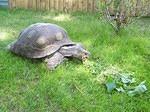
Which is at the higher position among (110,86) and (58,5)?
(58,5)

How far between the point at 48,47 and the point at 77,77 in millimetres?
588

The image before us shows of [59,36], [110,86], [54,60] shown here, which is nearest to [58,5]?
[59,36]

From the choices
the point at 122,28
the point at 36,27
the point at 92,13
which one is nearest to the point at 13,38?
the point at 36,27

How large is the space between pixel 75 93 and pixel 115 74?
2.07ft

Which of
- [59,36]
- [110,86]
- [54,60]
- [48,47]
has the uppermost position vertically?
[59,36]

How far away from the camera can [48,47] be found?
452 cm

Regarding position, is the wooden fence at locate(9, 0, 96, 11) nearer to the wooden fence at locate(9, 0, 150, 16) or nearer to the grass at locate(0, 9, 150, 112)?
the wooden fence at locate(9, 0, 150, 16)

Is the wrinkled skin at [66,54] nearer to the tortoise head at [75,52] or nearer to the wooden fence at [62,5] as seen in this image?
the tortoise head at [75,52]

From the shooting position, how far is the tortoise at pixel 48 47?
448 cm

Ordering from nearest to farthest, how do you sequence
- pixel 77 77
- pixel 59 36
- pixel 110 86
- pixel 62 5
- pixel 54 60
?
1. pixel 110 86
2. pixel 77 77
3. pixel 54 60
4. pixel 59 36
5. pixel 62 5

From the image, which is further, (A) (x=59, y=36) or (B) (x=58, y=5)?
(B) (x=58, y=5)

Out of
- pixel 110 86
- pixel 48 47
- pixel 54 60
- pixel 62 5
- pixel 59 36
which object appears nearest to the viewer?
pixel 110 86

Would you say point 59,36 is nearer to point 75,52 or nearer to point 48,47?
point 48,47

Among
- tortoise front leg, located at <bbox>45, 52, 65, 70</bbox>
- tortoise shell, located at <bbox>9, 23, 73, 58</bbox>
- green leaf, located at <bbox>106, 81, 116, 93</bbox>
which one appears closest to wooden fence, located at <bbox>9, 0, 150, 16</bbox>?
tortoise shell, located at <bbox>9, 23, 73, 58</bbox>
